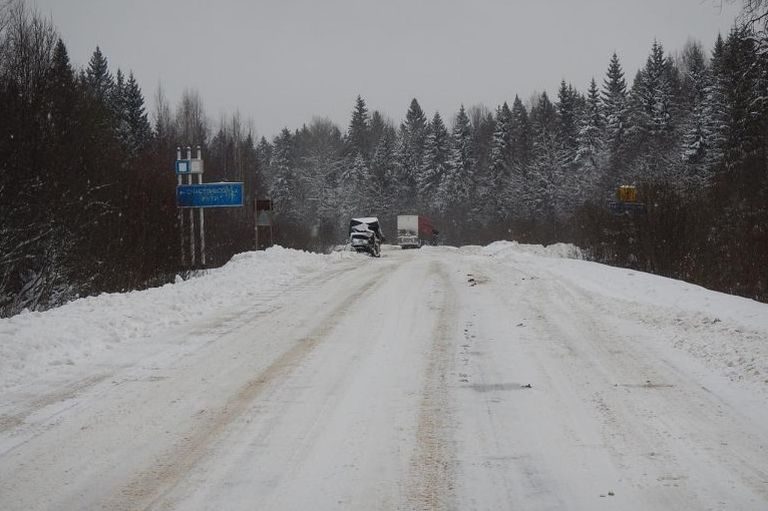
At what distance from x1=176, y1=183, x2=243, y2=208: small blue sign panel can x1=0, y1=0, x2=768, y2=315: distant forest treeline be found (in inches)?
18.3

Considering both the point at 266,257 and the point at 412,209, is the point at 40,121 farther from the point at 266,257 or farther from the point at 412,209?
the point at 412,209

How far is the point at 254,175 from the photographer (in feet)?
195

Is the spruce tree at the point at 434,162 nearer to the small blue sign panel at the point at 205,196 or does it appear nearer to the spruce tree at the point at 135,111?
the spruce tree at the point at 135,111

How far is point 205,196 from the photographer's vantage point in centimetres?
2069

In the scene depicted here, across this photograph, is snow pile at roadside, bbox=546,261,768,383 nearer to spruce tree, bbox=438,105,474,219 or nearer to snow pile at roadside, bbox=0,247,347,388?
snow pile at roadside, bbox=0,247,347,388

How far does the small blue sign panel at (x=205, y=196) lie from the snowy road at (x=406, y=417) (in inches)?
428

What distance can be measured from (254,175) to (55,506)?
57.3 m

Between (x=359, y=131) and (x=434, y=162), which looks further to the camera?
(x=359, y=131)

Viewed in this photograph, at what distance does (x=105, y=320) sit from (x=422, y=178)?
3129 inches

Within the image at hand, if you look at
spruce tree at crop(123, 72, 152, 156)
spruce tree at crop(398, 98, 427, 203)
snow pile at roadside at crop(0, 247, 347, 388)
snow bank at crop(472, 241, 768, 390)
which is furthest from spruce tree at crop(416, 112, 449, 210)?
snow pile at roadside at crop(0, 247, 347, 388)

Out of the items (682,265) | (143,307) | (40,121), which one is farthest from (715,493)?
(682,265)

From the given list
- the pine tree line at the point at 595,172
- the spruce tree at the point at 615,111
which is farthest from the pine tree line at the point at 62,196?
the spruce tree at the point at 615,111

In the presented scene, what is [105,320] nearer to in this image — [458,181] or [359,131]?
[458,181]

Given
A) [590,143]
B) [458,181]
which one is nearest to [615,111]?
[590,143]
